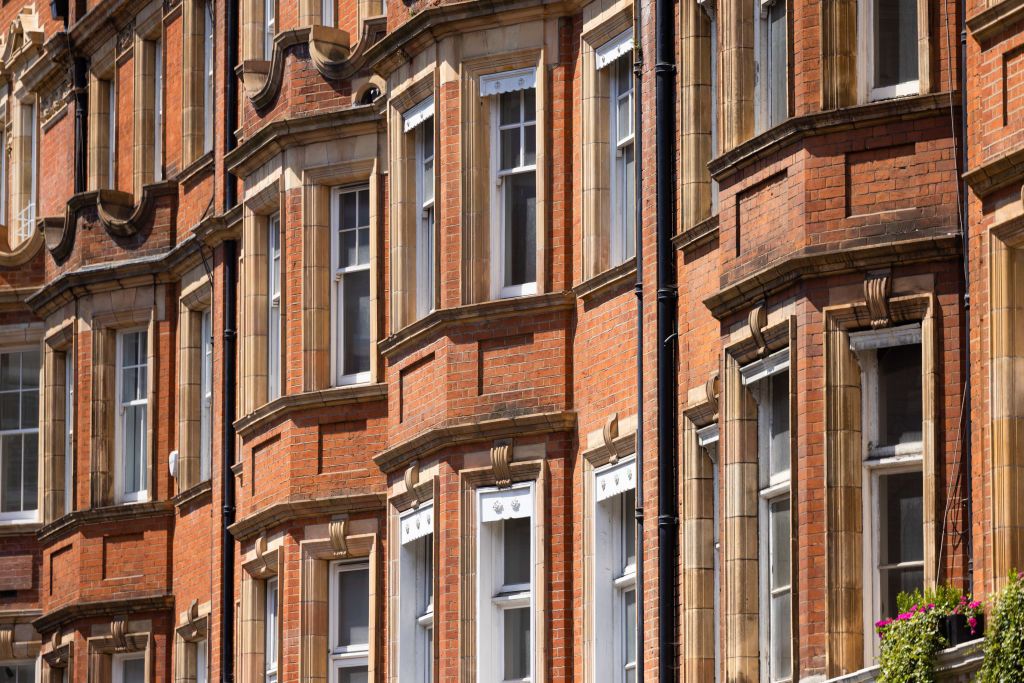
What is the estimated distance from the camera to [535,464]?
89.8 feet

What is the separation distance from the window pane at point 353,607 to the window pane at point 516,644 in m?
3.50

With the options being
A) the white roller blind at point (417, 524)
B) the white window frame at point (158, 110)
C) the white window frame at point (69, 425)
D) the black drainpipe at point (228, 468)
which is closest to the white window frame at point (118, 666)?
the white window frame at point (69, 425)

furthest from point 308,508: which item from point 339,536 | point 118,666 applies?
point 118,666

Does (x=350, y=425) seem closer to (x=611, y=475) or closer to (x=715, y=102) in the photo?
(x=611, y=475)

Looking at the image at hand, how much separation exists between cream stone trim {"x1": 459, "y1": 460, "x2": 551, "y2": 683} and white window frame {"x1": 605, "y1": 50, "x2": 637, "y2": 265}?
77.1 inches

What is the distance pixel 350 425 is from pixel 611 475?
5.10 m

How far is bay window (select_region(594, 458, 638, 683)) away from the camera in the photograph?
86.7 ft

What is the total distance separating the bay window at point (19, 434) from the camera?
4084 centimetres

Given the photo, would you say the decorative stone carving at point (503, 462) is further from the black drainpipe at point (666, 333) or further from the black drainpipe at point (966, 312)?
the black drainpipe at point (966, 312)

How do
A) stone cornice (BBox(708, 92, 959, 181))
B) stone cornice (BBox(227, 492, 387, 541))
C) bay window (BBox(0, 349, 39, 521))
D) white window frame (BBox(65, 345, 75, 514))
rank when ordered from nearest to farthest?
1. stone cornice (BBox(708, 92, 959, 181))
2. stone cornice (BBox(227, 492, 387, 541))
3. white window frame (BBox(65, 345, 75, 514))
4. bay window (BBox(0, 349, 39, 521))

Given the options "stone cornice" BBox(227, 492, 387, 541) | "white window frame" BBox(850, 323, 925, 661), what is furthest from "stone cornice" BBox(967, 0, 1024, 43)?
"stone cornice" BBox(227, 492, 387, 541)

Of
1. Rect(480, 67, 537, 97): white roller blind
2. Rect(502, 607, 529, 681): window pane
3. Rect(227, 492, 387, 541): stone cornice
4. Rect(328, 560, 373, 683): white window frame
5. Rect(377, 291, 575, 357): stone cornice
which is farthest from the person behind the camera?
Rect(328, 560, 373, 683): white window frame

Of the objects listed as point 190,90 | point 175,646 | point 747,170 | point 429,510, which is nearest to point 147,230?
point 190,90

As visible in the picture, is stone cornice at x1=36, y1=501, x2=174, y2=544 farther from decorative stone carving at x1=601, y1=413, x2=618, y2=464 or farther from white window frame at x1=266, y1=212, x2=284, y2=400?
decorative stone carving at x1=601, y1=413, x2=618, y2=464
